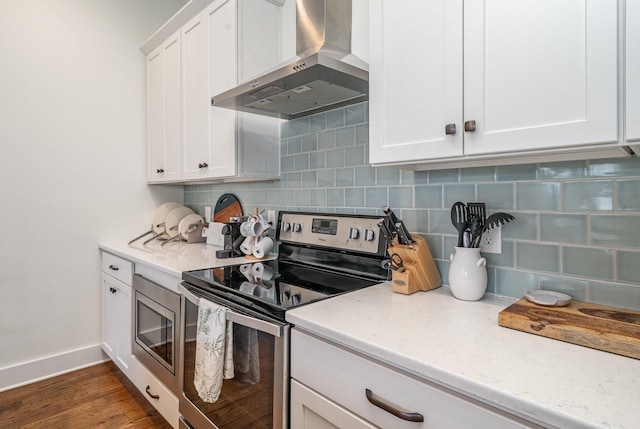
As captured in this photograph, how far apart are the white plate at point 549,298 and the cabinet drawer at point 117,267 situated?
209cm

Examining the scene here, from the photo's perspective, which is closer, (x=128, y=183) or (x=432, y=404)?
(x=432, y=404)

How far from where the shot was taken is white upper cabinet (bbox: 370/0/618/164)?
0.80m

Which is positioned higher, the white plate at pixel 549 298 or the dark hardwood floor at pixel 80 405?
the white plate at pixel 549 298

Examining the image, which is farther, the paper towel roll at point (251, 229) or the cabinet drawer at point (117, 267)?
the cabinet drawer at point (117, 267)

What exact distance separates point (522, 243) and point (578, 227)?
6.5 inches

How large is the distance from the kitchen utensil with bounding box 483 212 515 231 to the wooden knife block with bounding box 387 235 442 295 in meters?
0.23

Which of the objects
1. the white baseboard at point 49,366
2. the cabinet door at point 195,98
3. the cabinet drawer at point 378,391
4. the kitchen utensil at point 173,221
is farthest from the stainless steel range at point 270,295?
the white baseboard at point 49,366

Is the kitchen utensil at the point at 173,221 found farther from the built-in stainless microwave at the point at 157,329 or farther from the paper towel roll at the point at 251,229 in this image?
the paper towel roll at the point at 251,229

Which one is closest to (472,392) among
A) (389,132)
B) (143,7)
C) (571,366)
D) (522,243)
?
(571,366)

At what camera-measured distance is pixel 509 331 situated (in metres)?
0.91

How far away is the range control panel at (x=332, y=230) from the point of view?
5.06 ft

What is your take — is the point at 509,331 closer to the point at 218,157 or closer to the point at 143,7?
the point at 218,157

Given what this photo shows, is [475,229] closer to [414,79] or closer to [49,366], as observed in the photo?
[414,79]

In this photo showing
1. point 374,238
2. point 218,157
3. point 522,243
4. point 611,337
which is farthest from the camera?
→ point 218,157
